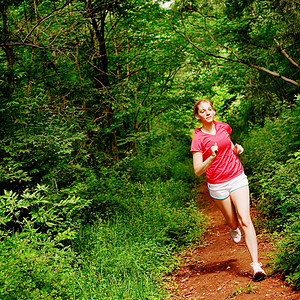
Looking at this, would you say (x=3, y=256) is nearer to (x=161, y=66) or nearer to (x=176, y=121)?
(x=161, y=66)

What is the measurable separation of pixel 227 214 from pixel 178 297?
1272 mm

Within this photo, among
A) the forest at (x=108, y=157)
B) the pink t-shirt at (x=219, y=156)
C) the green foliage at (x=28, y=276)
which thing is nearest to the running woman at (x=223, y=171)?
the pink t-shirt at (x=219, y=156)

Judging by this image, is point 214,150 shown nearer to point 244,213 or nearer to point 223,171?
point 223,171

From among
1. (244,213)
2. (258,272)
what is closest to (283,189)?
(244,213)

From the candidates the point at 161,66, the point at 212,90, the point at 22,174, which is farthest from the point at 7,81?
the point at 212,90

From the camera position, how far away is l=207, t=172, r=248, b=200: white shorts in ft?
13.2

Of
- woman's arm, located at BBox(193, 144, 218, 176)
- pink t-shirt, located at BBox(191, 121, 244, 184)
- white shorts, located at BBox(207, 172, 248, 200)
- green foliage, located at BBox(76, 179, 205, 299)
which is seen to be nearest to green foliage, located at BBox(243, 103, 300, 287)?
white shorts, located at BBox(207, 172, 248, 200)

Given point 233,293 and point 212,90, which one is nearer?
point 233,293

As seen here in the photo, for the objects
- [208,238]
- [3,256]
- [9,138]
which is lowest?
[208,238]

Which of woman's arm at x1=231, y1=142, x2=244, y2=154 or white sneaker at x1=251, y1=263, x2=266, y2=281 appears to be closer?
white sneaker at x1=251, y1=263, x2=266, y2=281

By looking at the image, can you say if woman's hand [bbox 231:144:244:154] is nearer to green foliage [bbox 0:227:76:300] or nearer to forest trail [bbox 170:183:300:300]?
forest trail [bbox 170:183:300:300]

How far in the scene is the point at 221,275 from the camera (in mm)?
4543

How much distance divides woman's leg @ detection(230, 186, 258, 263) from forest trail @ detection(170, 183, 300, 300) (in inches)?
18.9

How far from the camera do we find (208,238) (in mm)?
6418
